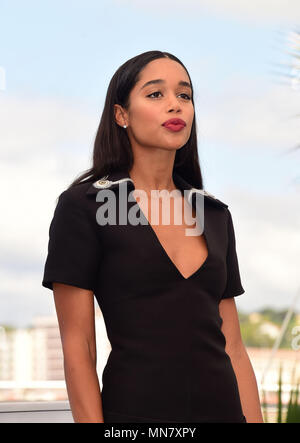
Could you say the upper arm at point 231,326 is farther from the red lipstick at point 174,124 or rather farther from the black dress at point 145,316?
the red lipstick at point 174,124

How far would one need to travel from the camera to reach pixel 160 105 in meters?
1.19

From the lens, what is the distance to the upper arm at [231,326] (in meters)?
1.25

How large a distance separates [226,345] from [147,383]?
0.23 meters

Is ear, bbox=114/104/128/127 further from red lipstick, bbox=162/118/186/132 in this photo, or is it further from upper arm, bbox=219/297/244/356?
upper arm, bbox=219/297/244/356

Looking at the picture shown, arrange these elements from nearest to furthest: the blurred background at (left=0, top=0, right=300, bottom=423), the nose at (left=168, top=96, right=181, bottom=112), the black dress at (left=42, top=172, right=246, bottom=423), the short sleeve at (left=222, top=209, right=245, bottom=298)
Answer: the black dress at (left=42, top=172, right=246, bottom=423), the nose at (left=168, top=96, right=181, bottom=112), the short sleeve at (left=222, top=209, right=245, bottom=298), the blurred background at (left=0, top=0, right=300, bottom=423)

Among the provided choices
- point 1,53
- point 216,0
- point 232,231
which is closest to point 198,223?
point 232,231

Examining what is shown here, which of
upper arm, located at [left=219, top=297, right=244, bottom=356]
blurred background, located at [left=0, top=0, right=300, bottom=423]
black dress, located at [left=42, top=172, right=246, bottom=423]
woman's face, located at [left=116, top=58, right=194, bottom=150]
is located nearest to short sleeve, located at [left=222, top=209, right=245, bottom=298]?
→ upper arm, located at [left=219, top=297, right=244, bottom=356]

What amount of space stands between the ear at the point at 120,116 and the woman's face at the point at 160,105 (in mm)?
21

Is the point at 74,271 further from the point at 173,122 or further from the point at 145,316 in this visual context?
the point at 173,122

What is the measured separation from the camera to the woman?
108cm

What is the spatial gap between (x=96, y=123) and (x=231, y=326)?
1330 millimetres

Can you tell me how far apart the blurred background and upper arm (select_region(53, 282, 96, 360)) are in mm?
1356

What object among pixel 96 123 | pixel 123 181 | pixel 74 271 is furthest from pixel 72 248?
pixel 96 123

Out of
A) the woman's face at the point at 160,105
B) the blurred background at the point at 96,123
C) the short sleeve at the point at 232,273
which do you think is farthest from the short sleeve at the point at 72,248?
the blurred background at the point at 96,123
